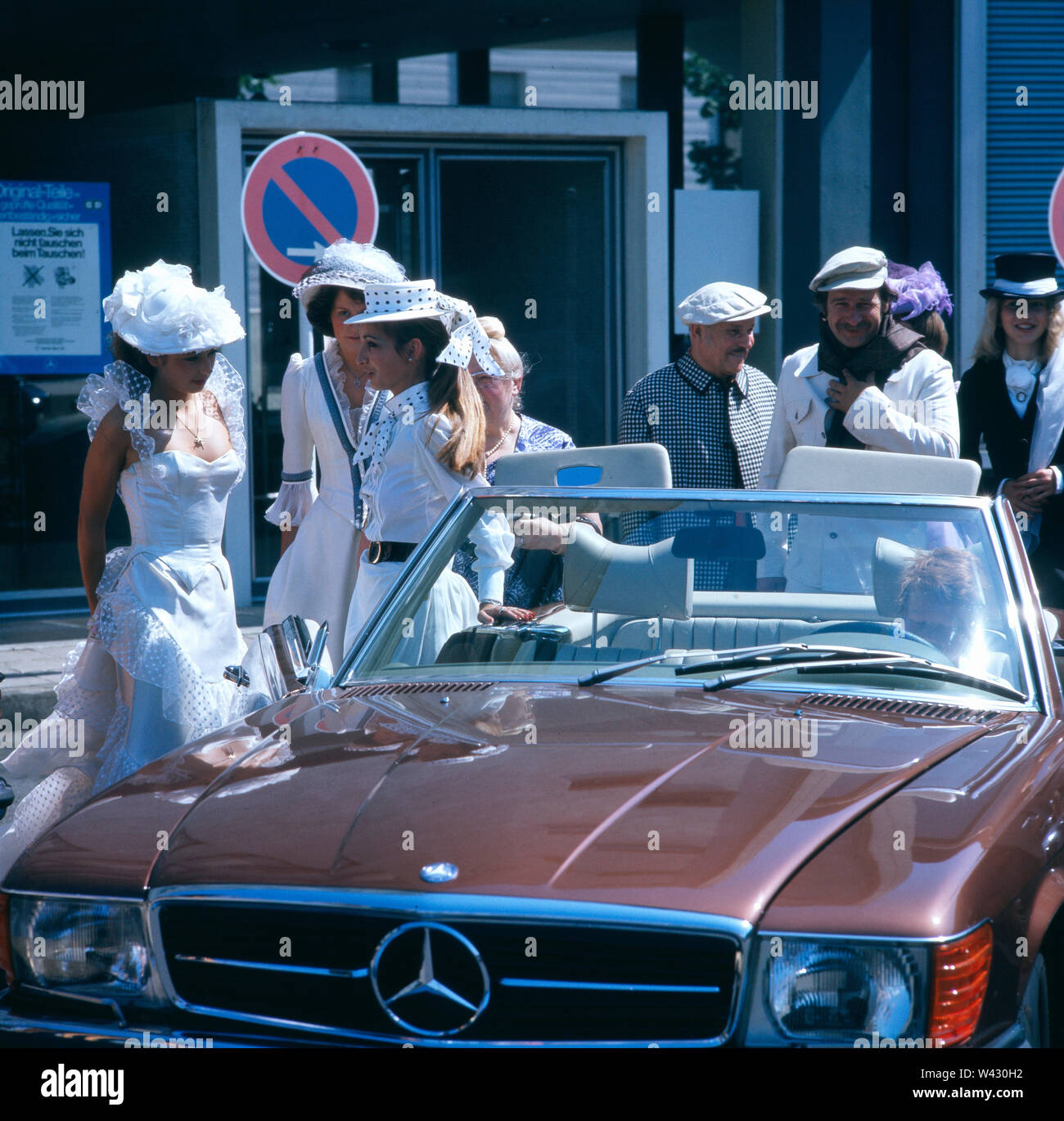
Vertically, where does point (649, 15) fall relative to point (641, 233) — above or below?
above

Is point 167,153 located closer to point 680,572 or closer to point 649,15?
point 649,15

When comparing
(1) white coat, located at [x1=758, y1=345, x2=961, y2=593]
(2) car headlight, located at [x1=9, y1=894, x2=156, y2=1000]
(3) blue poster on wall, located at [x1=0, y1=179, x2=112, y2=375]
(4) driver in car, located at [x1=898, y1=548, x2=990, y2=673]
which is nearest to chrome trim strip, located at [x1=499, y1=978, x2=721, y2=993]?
(2) car headlight, located at [x1=9, y1=894, x2=156, y2=1000]

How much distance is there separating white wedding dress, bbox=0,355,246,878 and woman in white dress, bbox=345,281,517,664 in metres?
0.60

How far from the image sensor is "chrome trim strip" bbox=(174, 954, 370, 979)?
99.2 inches

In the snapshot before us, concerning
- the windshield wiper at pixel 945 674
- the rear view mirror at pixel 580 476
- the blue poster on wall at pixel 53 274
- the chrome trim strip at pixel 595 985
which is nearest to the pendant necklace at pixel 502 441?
the rear view mirror at pixel 580 476

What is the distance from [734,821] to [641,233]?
8643 millimetres

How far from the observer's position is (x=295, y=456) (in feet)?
19.1

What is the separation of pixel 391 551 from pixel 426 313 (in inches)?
29.4

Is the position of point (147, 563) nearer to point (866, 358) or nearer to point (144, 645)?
point (144, 645)

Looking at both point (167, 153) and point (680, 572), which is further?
point (167, 153)

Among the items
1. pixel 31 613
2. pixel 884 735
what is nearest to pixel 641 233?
pixel 31 613

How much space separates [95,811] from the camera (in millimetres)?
2979

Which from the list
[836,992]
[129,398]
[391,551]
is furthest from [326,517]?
[836,992]
